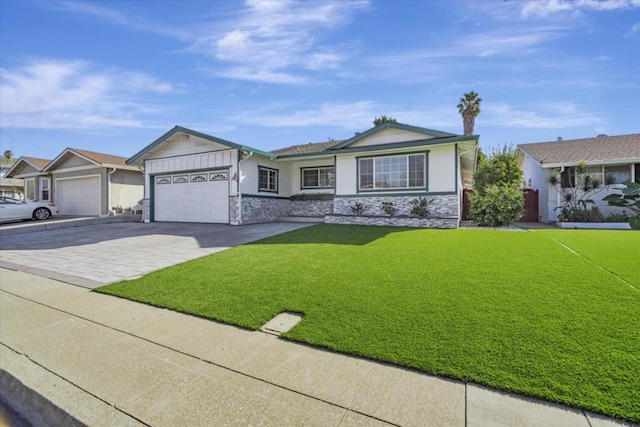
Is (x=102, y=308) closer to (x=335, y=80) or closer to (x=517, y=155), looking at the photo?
(x=335, y=80)

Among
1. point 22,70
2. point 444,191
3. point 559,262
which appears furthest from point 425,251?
point 22,70

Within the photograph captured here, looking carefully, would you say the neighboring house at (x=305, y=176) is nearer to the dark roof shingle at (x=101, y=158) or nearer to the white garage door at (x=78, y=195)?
the dark roof shingle at (x=101, y=158)

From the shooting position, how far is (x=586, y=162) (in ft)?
50.7

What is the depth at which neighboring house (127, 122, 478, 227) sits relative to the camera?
43.4 ft

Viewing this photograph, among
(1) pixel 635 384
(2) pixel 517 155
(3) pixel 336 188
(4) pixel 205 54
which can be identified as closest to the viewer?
(1) pixel 635 384

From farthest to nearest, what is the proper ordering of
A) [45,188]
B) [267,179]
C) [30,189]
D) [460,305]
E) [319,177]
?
1. [30,189]
2. [45,188]
3. [319,177]
4. [267,179]
5. [460,305]

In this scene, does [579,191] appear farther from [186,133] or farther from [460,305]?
[186,133]

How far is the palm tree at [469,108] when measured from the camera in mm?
28531

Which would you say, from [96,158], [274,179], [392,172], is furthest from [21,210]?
[392,172]

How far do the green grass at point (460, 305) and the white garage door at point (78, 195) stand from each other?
16.7 meters

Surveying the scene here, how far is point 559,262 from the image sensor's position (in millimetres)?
5750

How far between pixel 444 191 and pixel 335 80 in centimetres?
624

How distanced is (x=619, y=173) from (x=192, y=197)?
69.7 feet

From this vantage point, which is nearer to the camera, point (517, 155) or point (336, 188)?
point (336, 188)
